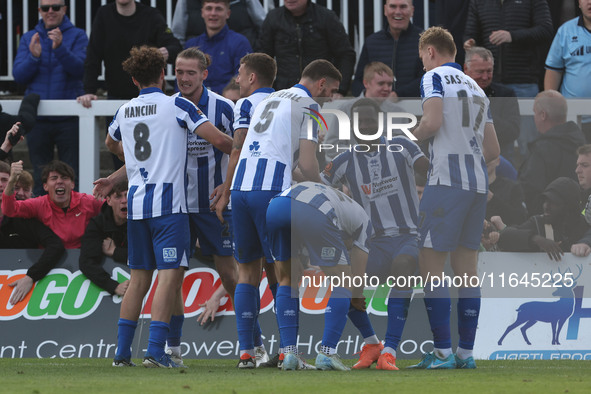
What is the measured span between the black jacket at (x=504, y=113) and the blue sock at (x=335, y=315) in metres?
3.22

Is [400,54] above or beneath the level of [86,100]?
above

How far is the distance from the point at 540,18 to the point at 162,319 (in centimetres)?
531

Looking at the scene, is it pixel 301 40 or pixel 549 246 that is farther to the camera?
pixel 301 40

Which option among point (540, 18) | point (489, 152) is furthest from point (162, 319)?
point (540, 18)

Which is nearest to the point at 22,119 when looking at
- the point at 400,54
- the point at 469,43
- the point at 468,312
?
the point at 400,54

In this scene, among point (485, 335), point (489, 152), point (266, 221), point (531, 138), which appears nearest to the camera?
point (266, 221)

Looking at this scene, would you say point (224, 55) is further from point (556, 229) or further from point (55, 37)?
point (556, 229)

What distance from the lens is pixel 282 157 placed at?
6.64 metres

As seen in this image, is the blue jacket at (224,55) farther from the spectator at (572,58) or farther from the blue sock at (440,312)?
the blue sock at (440,312)

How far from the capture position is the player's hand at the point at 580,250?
327 inches

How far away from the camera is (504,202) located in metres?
8.50

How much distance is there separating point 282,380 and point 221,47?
16.3 feet

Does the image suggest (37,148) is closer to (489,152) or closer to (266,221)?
(266,221)

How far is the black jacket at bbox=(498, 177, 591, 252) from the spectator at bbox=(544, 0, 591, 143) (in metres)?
1.60
